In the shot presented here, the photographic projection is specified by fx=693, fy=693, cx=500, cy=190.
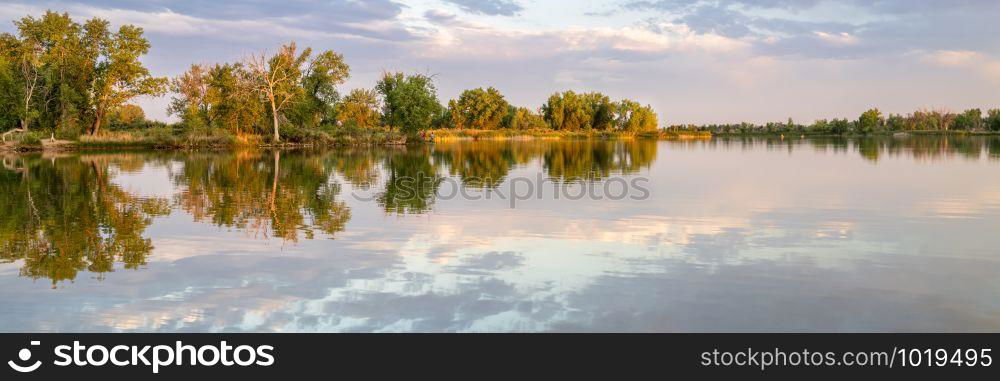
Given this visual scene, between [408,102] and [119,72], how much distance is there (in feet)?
99.2

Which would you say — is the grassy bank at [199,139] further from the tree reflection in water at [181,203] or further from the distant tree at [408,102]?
the tree reflection in water at [181,203]

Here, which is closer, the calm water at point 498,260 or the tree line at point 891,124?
the calm water at point 498,260

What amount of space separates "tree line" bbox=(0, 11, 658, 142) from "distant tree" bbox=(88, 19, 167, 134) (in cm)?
9

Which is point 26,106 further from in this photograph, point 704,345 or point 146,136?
point 704,345

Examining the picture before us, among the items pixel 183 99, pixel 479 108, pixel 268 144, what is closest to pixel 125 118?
pixel 183 99

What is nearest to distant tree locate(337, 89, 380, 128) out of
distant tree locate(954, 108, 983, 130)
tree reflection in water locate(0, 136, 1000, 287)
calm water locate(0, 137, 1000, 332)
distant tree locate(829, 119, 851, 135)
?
tree reflection in water locate(0, 136, 1000, 287)

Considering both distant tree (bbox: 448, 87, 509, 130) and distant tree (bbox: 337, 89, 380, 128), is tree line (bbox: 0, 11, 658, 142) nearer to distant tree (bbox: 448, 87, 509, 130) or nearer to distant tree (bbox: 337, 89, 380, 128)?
distant tree (bbox: 337, 89, 380, 128)

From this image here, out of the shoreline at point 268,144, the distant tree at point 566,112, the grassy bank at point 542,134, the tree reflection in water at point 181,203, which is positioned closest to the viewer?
the tree reflection in water at point 181,203

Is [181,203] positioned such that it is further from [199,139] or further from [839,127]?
[839,127]

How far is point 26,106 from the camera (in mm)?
56312

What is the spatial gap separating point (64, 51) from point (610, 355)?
67.4 meters

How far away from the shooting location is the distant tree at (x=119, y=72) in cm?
6191

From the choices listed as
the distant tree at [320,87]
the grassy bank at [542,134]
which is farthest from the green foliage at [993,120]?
the distant tree at [320,87]

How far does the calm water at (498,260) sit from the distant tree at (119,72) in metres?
45.7
